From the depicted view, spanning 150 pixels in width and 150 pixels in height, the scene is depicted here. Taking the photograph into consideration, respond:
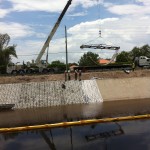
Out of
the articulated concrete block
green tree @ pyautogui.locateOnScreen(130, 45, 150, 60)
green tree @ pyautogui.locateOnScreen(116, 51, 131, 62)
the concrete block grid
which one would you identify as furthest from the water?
green tree @ pyautogui.locateOnScreen(130, 45, 150, 60)

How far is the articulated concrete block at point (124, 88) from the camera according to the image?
4631 cm

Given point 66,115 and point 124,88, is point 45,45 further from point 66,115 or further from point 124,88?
point 66,115

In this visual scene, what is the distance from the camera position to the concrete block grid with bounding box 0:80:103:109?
4362cm

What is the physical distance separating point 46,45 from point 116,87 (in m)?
17.4

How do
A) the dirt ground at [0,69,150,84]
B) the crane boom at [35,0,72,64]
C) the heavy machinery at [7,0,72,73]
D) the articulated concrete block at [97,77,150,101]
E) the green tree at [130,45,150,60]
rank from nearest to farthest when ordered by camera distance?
the articulated concrete block at [97,77,150,101]
the dirt ground at [0,69,150,84]
the crane boom at [35,0,72,64]
the heavy machinery at [7,0,72,73]
the green tree at [130,45,150,60]

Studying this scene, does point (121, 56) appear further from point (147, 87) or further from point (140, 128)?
point (140, 128)

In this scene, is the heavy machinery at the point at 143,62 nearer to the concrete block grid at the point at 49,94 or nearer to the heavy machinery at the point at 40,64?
the heavy machinery at the point at 40,64

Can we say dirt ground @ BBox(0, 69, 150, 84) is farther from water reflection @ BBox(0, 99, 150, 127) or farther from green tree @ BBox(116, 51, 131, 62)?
green tree @ BBox(116, 51, 131, 62)

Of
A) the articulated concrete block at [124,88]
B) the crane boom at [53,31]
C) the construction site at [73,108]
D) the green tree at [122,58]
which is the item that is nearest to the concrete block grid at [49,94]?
the construction site at [73,108]

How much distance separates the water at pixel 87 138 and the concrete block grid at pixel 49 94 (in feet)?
103

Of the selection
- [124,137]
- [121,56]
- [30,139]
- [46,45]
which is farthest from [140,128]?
[121,56]

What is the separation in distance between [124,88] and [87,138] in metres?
37.9

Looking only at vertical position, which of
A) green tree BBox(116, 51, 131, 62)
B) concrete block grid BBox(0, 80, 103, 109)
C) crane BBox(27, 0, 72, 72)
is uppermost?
crane BBox(27, 0, 72, 72)

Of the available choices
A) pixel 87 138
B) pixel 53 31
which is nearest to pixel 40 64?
pixel 53 31
